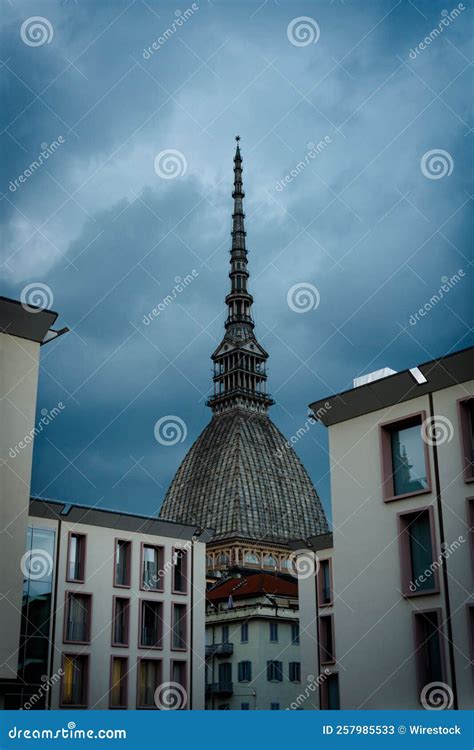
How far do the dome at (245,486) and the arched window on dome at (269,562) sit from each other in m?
1.89

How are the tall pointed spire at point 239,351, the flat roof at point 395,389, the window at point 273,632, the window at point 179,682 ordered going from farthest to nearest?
the tall pointed spire at point 239,351 → the window at point 273,632 → the window at point 179,682 → the flat roof at point 395,389

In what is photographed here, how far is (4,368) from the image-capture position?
Answer: 1645 centimetres

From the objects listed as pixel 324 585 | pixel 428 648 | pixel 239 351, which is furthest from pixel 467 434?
pixel 239 351

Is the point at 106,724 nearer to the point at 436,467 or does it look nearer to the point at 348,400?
the point at 436,467

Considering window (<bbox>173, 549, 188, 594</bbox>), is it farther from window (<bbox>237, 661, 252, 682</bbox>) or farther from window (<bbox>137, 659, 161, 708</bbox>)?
window (<bbox>237, 661, 252, 682</bbox>)

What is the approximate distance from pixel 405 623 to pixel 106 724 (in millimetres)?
9298

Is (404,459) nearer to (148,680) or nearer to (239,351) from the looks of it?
(148,680)

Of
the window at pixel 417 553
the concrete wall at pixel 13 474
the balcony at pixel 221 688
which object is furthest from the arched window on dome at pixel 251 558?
the concrete wall at pixel 13 474

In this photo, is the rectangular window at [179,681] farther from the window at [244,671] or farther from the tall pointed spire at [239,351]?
the tall pointed spire at [239,351]

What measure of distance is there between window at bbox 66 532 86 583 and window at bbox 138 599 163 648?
2635mm

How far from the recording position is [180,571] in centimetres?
3030

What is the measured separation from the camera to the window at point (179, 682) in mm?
28344

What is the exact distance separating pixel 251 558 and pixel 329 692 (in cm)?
4748

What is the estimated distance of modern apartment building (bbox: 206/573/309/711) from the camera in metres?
41.0
